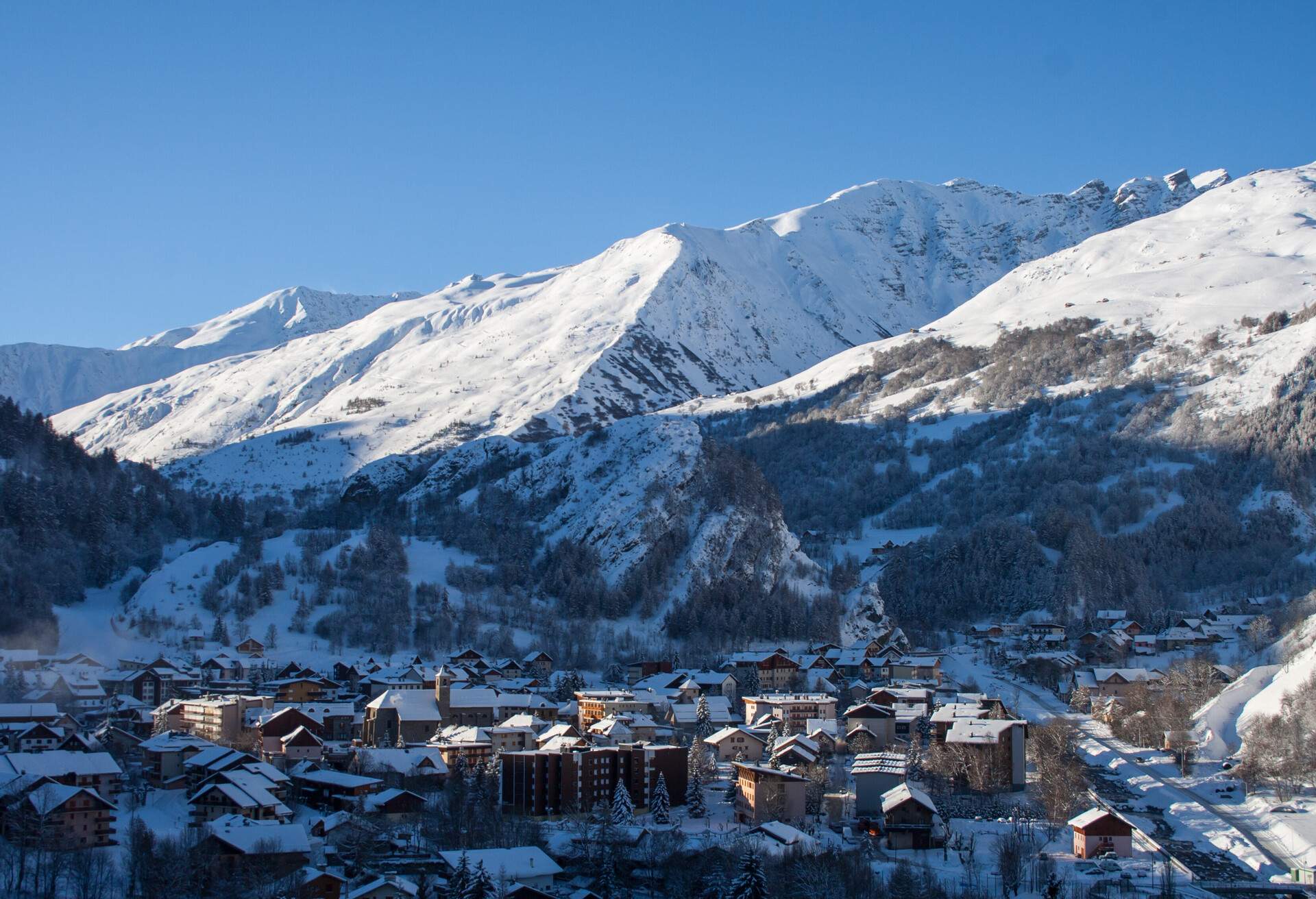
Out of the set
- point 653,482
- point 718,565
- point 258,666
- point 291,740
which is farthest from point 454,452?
point 291,740

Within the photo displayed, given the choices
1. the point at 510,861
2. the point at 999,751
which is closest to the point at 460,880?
the point at 510,861

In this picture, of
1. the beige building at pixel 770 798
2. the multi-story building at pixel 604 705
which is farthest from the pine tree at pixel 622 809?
the multi-story building at pixel 604 705

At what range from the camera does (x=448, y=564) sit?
12950 centimetres

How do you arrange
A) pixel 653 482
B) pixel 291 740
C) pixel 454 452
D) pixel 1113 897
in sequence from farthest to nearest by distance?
pixel 454 452
pixel 653 482
pixel 291 740
pixel 1113 897

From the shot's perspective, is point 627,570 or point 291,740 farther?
point 627,570

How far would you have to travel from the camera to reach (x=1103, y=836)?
188ft

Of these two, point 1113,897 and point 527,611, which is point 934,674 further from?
point 1113,897

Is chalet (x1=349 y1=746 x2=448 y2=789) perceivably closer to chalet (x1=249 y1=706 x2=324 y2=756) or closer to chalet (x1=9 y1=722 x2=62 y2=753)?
chalet (x1=249 y1=706 x2=324 y2=756)

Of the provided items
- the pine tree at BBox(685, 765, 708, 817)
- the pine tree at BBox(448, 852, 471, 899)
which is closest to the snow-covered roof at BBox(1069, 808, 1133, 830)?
the pine tree at BBox(685, 765, 708, 817)

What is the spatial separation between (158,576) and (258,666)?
63.8ft

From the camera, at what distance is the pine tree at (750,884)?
49656mm

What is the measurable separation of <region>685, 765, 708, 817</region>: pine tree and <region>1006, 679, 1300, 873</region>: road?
71.3ft

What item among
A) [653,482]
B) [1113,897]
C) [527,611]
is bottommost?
[1113,897]

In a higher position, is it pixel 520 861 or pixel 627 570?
pixel 627 570
